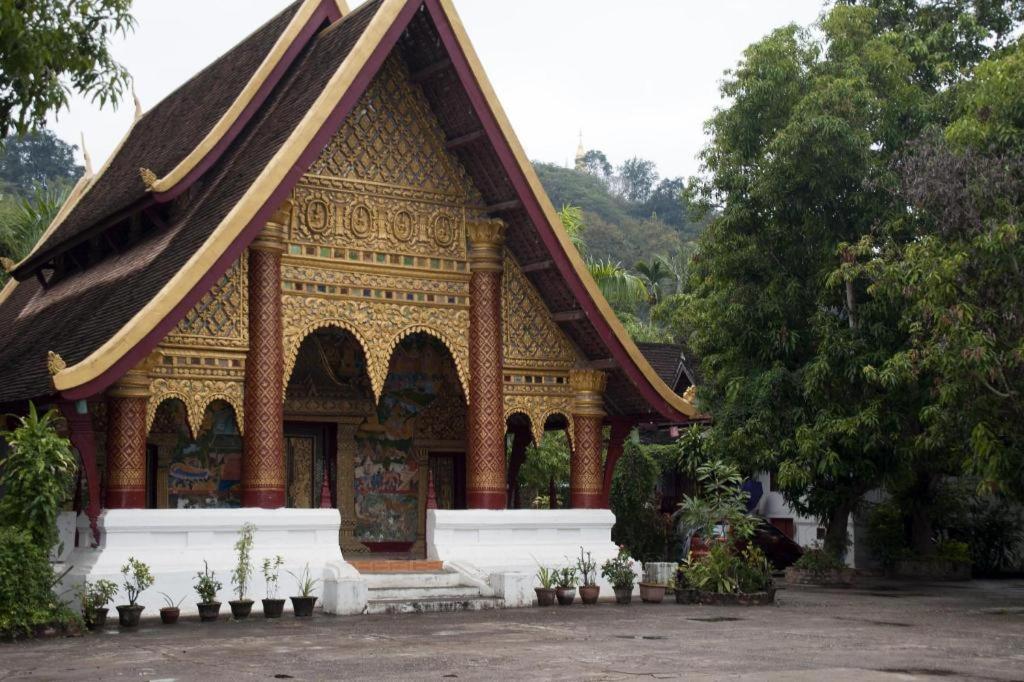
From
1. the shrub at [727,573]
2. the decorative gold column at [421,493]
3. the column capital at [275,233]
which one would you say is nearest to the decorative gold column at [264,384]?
the column capital at [275,233]

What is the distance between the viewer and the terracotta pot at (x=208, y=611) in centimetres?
1405

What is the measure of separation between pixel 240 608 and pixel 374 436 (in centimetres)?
548

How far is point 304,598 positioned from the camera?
47.6 feet

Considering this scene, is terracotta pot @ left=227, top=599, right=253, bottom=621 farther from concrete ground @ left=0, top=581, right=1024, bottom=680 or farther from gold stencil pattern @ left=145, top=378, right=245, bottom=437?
gold stencil pattern @ left=145, top=378, right=245, bottom=437

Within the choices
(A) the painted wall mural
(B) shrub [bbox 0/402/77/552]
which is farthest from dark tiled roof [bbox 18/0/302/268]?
(B) shrub [bbox 0/402/77/552]

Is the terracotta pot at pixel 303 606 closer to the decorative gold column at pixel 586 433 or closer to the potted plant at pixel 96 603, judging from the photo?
the potted plant at pixel 96 603

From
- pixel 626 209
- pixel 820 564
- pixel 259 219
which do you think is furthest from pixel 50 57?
pixel 626 209

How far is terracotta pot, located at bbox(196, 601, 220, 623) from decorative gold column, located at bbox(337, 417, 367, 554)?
472 centimetres

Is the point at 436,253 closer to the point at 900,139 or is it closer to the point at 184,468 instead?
the point at 184,468

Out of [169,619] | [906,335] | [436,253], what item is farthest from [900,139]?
[169,619]

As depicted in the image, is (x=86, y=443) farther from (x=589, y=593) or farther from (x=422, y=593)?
(x=589, y=593)

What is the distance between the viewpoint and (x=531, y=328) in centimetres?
1802

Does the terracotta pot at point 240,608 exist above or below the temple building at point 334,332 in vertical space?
below

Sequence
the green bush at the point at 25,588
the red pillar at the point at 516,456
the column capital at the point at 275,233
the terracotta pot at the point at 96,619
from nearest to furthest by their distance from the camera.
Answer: the green bush at the point at 25,588 < the terracotta pot at the point at 96,619 < the column capital at the point at 275,233 < the red pillar at the point at 516,456
